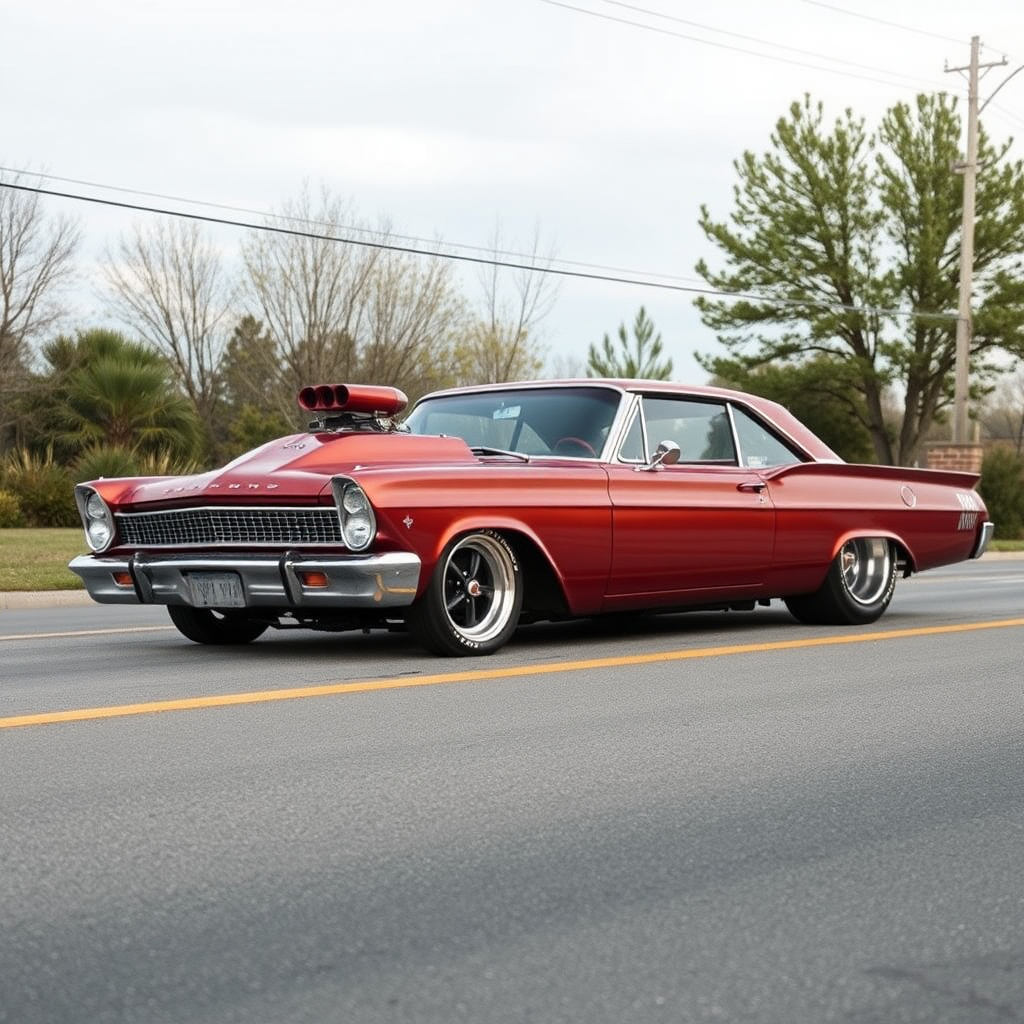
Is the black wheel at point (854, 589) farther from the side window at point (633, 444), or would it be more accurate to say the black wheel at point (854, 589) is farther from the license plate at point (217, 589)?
the license plate at point (217, 589)

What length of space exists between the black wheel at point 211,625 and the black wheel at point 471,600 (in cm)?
141

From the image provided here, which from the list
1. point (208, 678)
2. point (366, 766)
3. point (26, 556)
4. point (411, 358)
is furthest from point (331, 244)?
point (366, 766)

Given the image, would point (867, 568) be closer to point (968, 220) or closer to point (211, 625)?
point (211, 625)

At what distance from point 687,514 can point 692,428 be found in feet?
2.53

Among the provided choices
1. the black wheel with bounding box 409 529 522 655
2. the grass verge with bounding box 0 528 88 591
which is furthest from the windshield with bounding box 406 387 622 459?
the grass verge with bounding box 0 528 88 591

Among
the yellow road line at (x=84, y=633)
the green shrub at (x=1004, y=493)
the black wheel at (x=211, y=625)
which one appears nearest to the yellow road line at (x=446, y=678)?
the black wheel at (x=211, y=625)

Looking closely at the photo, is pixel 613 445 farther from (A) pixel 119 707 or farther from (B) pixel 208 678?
(A) pixel 119 707

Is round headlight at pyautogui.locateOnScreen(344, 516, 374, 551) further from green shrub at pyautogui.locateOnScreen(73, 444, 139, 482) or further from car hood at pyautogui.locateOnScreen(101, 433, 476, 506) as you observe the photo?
green shrub at pyautogui.locateOnScreen(73, 444, 139, 482)

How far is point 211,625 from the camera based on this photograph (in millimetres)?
8719

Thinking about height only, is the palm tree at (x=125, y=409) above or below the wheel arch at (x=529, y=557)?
above

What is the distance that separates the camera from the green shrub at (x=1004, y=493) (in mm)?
37594

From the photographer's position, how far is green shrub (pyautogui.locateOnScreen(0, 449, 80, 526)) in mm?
26781

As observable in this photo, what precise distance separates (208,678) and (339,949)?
4031 millimetres

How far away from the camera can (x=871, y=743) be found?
5.60 metres
